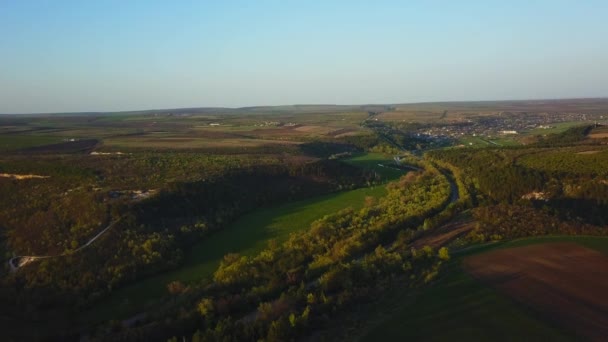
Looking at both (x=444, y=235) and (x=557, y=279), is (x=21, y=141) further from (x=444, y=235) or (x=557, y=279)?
(x=557, y=279)

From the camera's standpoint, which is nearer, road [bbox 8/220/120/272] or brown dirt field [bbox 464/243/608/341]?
brown dirt field [bbox 464/243/608/341]

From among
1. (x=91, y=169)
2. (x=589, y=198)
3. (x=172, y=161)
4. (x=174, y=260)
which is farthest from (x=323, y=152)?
(x=174, y=260)

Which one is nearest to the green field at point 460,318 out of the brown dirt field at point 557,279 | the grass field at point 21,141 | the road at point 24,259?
the brown dirt field at point 557,279

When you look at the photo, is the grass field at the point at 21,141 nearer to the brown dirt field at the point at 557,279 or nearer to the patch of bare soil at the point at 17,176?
the patch of bare soil at the point at 17,176

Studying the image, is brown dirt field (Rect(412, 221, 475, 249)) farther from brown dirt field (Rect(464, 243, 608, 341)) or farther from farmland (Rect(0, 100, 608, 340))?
brown dirt field (Rect(464, 243, 608, 341))

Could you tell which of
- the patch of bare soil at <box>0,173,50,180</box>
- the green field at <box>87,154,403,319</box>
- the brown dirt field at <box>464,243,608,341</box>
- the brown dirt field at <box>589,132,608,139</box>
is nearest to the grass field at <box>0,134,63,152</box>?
the patch of bare soil at <box>0,173,50,180</box>

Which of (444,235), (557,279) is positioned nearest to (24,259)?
(444,235)

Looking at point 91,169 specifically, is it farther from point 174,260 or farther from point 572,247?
point 572,247
